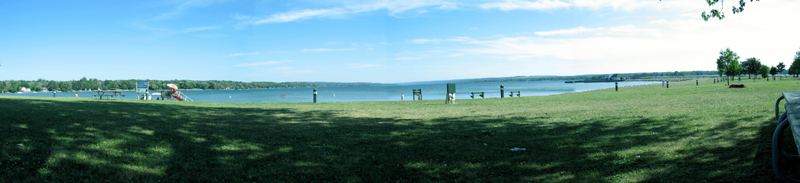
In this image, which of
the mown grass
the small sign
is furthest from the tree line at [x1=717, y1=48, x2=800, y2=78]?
the small sign

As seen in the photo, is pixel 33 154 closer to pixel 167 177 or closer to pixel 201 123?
pixel 167 177

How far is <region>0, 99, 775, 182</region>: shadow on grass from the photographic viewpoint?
4.67 metres

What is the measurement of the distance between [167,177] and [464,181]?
3740mm

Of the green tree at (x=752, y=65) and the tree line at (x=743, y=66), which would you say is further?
the green tree at (x=752, y=65)

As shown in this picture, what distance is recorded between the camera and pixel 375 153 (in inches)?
243

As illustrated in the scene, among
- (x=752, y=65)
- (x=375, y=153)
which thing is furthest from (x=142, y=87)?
(x=752, y=65)

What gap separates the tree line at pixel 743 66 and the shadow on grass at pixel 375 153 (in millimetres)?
48317

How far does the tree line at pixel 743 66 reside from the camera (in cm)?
4625

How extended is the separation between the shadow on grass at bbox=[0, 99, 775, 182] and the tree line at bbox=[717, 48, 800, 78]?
1902 inches

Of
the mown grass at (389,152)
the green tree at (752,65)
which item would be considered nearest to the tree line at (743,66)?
the green tree at (752,65)

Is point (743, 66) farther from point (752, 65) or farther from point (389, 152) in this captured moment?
point (389, 152)

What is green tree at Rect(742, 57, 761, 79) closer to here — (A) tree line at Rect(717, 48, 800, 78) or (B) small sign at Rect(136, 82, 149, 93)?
(A) tree line at Rect(717, 48, 800, 78)

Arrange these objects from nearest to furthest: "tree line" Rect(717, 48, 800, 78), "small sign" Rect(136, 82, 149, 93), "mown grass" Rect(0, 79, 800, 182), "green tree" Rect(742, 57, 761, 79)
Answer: "mown grass" Rect(0, 79, 800, 182) → "small sign" Rect(136, 82, 149, 93) → "tree line" Rect(717, 48, 800, 78) → "green tree" Rect(742, 57, 761, 79)

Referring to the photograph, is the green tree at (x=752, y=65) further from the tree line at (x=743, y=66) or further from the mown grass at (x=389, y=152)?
the mown grass at (x=389, y=152)
